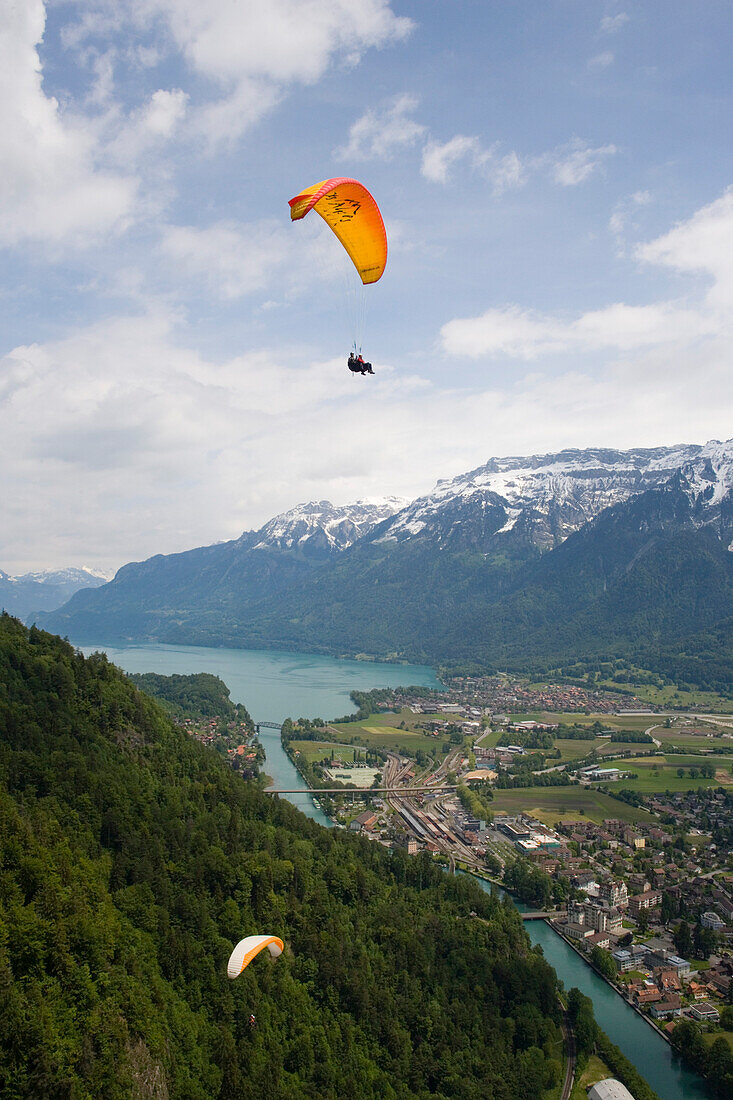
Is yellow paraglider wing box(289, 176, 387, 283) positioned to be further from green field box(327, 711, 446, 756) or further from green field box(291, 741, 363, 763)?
green field box(327, 711, 446, 756)

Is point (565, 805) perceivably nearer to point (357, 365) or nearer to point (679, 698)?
point (357, 365)

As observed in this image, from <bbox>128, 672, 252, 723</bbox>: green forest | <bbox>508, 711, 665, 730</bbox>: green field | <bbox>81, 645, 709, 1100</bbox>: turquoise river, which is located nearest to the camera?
<bbox>81, 645, 709, 1100</bbox>: turquoise river

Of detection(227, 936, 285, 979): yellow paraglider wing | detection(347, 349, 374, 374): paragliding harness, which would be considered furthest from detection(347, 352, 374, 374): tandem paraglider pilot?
detection(227, 936, 285, 979): yellow paraglider wing

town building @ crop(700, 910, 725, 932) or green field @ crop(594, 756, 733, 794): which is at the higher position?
town building @ crop(700, 910, 725, 932)

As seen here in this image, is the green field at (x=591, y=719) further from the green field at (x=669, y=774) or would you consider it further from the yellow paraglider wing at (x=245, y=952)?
the yellow paraglider wing at (x=245, y=952)

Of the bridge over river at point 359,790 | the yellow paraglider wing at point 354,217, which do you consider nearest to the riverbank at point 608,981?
the bridge over river at point 359,790

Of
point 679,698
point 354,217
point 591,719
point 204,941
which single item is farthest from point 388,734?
point 354,217
